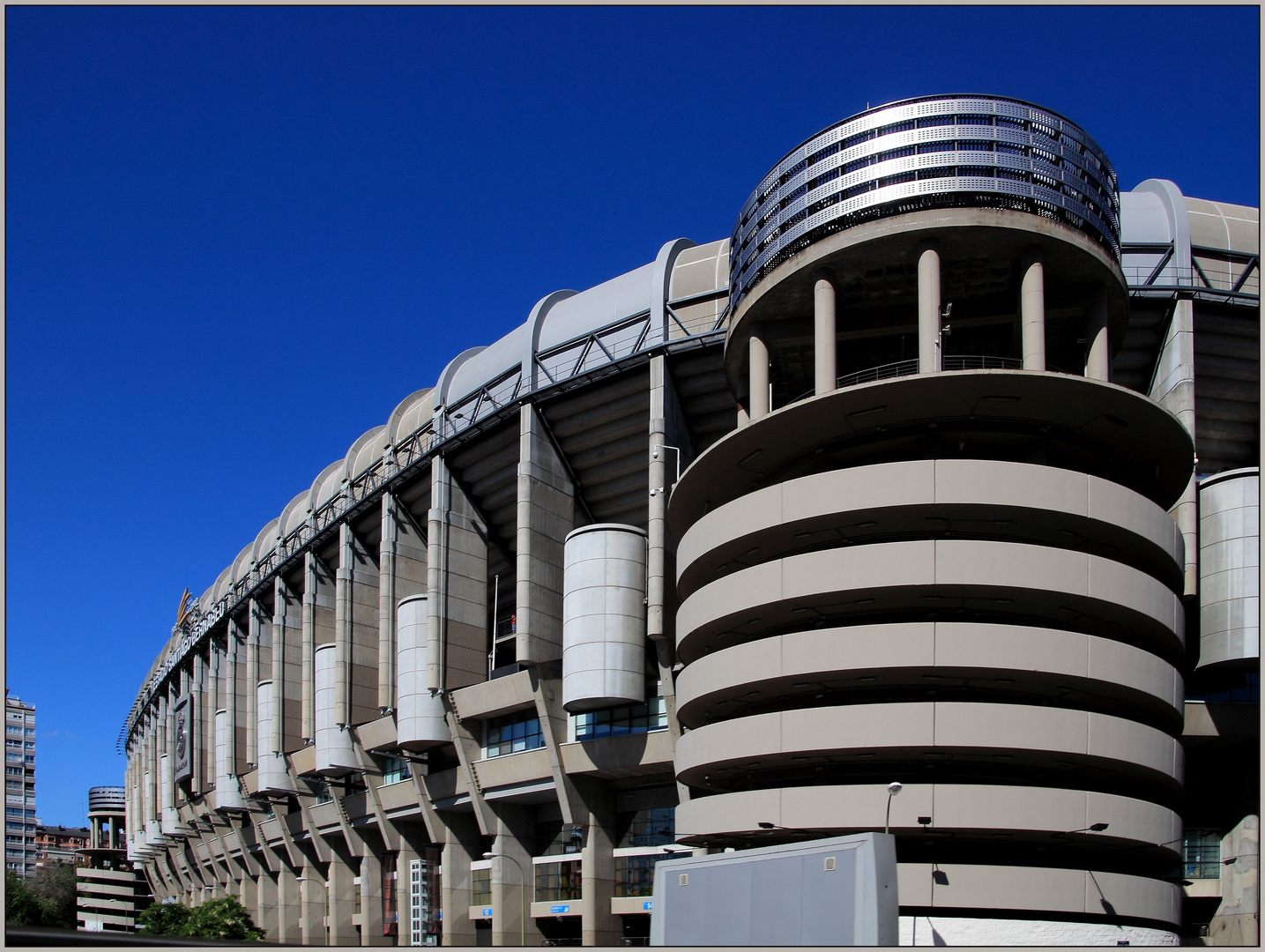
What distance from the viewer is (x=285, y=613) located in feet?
273

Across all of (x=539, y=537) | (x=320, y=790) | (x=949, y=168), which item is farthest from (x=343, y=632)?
(x=949, y=168)

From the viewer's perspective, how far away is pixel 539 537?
183 ft

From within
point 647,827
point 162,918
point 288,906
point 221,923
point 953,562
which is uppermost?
point 953,562

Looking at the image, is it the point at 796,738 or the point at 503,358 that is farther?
the point at 503,358

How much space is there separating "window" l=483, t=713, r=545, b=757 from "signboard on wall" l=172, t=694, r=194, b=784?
170 ft

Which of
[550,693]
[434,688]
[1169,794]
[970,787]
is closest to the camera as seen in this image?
[970,787]

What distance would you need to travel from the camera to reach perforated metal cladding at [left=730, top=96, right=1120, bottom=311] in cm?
4128

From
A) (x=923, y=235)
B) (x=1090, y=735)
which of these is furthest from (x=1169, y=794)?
(x=923, y=235)

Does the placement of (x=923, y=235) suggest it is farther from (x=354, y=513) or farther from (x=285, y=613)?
(x=285, y=613)

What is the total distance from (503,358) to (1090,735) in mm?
34105

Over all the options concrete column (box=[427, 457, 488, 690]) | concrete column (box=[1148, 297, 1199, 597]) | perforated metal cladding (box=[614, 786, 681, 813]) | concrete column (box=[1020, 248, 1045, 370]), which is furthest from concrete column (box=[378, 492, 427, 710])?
concrete column (box=[1148, 297, 1199, 597])

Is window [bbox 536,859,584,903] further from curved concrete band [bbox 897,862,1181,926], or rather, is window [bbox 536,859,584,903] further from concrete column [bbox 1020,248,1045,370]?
concrete column [bbox 1020,248,1045,370]

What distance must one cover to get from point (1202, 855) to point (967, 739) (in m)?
17.6

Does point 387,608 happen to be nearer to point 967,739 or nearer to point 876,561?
point 876,561
